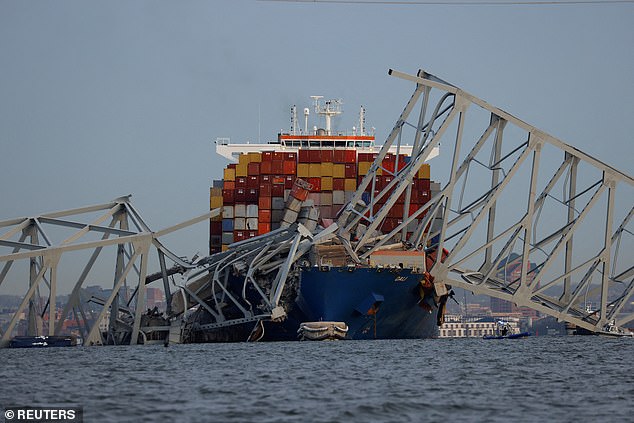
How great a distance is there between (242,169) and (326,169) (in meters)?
6.14

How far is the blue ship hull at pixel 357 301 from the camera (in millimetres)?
62594

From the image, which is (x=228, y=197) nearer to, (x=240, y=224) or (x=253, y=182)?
(x=253, y=182)

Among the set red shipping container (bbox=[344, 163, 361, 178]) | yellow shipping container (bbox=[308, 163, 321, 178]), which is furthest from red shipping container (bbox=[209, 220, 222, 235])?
red shipping container (bbox=[344, 163, 361, 178])

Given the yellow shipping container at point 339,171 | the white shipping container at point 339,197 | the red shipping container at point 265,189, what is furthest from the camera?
the yellow shipping container at point 339,171

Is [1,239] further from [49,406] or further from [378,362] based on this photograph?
[49,406]

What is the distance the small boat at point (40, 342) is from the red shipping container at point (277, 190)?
25418 mm

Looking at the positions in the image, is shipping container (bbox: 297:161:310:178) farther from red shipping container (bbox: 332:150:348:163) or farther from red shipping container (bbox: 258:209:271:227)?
red shipping container (bbox: 258:209:271:227)

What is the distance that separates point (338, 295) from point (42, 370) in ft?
78.1

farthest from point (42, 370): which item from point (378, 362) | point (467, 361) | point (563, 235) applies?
point (563, 235)

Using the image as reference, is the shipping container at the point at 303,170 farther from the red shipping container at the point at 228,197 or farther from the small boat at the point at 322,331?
the small boat at the point at 322,331

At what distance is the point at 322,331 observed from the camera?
61.0m

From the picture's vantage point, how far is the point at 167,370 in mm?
40406

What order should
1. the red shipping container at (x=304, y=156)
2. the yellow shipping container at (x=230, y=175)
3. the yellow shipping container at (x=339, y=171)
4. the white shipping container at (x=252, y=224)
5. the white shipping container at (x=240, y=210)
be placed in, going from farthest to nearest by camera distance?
the yellow shipping container at (x=230, y=175), the red shipping container at (x=304, y=156), the yellow shipping container at (x=339, y=171), the white shipping container at (x=240, y=210), the white shipping container at (x=252, y=224)

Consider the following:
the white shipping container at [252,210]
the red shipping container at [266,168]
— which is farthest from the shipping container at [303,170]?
the white shipping container at [252,210]
